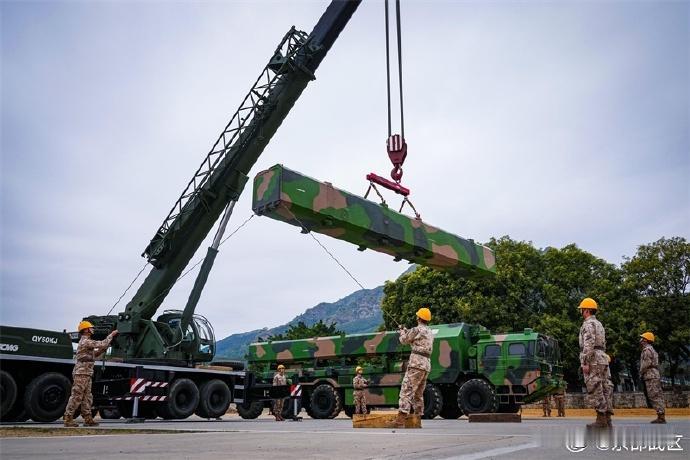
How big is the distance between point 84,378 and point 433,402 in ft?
30.6

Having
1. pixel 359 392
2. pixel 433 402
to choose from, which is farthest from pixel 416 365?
pixel 359 392

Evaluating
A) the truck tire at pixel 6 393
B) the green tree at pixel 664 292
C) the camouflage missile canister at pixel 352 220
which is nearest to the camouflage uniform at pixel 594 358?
the camouflage missile canister at pixel 352 220

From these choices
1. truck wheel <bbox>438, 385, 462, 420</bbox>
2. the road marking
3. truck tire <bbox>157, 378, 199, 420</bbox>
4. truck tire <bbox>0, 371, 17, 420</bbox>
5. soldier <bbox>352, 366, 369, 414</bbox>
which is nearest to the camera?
the road marking

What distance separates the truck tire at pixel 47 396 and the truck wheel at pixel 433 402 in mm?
8865

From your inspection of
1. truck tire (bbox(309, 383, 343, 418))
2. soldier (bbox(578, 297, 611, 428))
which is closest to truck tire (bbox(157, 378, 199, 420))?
truck tire (bbox(309, 383, 343, 418))

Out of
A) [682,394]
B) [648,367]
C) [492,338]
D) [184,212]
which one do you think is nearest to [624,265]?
[682,394]

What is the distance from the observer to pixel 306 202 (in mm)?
11875

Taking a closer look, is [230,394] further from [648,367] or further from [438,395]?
Result: [648,367]

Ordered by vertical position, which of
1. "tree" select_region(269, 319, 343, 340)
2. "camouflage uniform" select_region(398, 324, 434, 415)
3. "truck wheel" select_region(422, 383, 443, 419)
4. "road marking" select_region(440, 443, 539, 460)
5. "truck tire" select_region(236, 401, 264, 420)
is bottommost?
"truck tire" select_region(236, 401, 264, 420)

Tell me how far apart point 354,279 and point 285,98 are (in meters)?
5.95

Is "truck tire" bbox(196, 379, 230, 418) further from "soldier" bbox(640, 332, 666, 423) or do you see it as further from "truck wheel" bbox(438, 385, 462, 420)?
"soldier" bbox(640, 332, 666, 423)

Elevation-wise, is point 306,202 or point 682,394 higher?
point 306,202

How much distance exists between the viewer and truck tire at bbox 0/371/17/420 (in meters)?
11.7

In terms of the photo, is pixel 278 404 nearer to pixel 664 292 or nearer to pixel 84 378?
pixel 84 378
